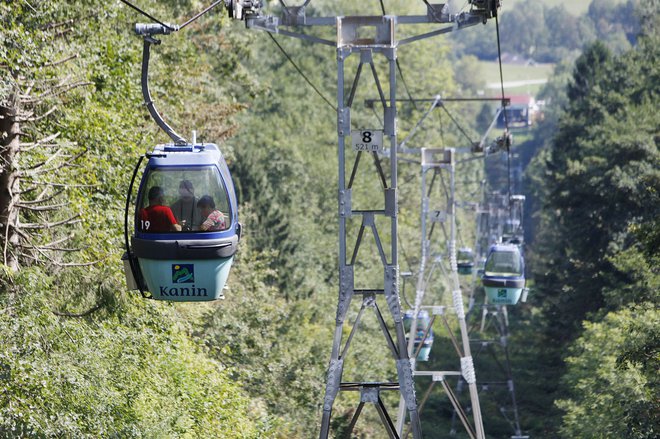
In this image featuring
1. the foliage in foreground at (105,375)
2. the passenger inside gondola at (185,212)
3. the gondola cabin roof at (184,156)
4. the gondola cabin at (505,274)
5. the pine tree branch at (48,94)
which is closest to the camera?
the gondola cabin roof at (184,156)

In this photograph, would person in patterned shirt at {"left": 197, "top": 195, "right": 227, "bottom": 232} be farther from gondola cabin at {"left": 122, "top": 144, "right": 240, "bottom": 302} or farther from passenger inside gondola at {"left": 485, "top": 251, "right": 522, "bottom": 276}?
passenger inside gondola at {"left": 485, "top": 251, "right": 522, "bottom": 276}

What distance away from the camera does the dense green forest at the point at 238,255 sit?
17812 millimetres

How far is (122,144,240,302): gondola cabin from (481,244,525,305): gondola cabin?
23492 millimetres

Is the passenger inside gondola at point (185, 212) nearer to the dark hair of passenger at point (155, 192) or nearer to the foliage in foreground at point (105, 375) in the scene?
the dark hair of passenger at point (155, 192)

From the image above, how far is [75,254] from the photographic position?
2038 cm

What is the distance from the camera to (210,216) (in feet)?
45.4

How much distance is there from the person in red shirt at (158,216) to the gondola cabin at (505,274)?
23821 mm

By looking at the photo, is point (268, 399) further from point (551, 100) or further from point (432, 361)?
point (551, 100)

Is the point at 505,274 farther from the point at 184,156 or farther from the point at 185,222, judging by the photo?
the point at 184,156

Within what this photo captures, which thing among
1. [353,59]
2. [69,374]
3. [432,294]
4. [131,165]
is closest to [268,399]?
[131,165]

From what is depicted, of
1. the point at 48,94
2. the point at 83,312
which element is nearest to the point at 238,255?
the point at 83,312

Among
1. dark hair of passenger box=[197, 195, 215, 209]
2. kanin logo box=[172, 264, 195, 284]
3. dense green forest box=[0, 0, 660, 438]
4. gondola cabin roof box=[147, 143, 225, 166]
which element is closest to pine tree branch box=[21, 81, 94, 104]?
dense green forest box=[0, 0, 660, 438]

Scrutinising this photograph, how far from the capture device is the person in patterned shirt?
13812 millimetres

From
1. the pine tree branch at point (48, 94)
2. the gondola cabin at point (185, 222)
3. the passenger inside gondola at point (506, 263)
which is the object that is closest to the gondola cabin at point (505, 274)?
the passenger inside gondola at point (506, 263)
